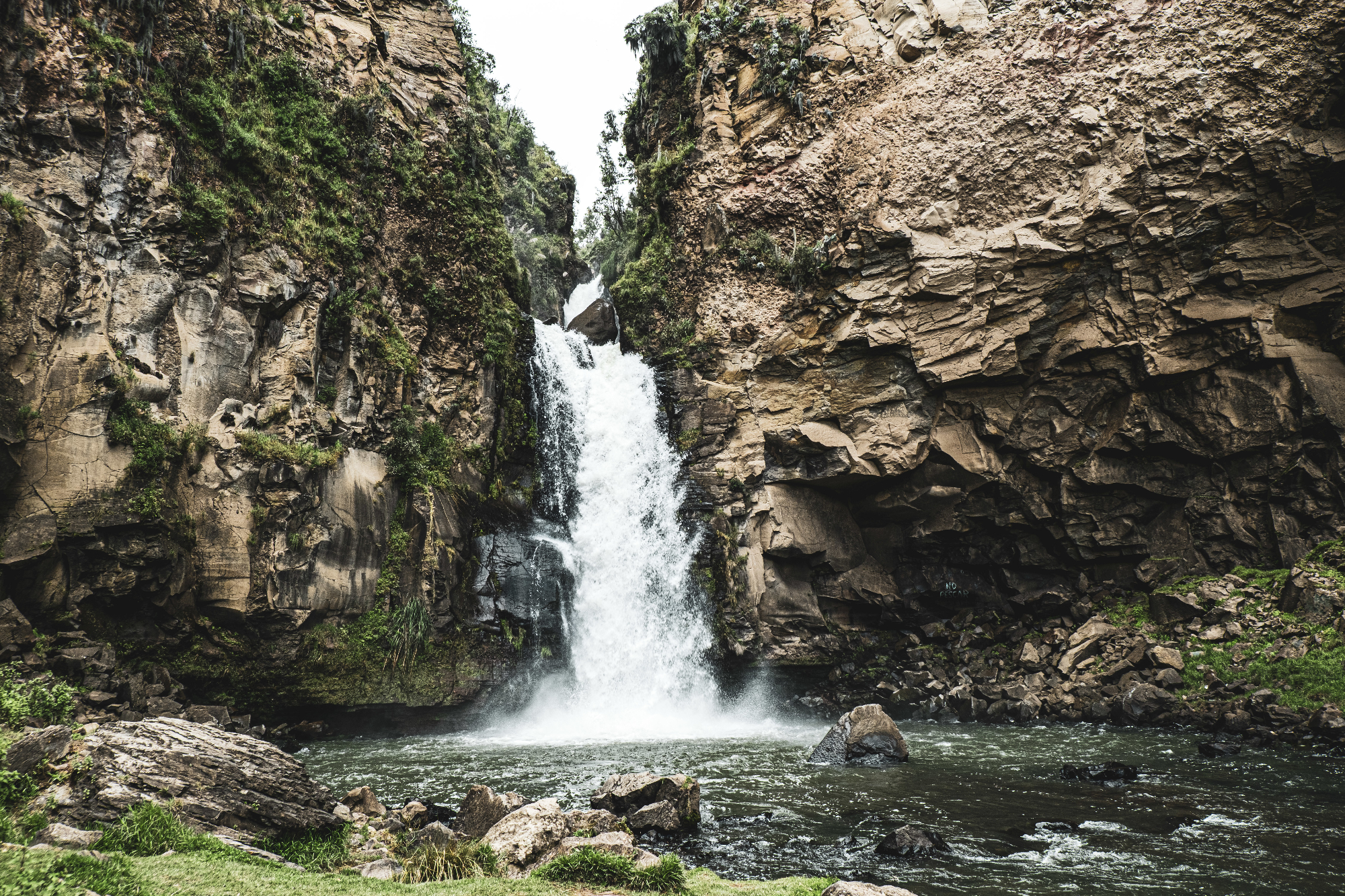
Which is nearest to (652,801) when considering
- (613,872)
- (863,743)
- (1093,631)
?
(613,872)

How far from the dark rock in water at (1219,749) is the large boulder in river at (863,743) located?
4945 millimetres

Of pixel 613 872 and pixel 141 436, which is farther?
pixel 141 436

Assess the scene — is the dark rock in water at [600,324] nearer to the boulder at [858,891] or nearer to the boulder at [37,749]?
the boulder at [37,749]

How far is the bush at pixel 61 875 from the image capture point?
338 centimetres

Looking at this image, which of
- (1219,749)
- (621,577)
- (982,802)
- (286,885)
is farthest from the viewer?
(621,577)

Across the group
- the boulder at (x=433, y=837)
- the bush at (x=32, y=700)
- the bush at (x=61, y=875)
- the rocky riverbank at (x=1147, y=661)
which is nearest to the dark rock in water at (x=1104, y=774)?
the rocky riverbank at (x=1147, y=661)

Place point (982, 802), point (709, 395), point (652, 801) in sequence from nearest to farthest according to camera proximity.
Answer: point (652, 801) → point (982, 802) → point (709, 395)

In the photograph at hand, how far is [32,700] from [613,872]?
8.61 m

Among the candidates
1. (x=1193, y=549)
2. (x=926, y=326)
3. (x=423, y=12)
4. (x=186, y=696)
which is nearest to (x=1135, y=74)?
(x=926, y=326)

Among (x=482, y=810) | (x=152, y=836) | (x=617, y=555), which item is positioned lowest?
(x=482, y=810)

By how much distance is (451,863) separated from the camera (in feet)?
20.4

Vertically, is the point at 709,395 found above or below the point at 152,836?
above

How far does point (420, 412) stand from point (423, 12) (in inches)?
551

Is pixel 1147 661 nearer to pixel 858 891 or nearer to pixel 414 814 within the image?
pixel 858 891
